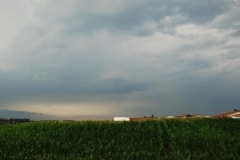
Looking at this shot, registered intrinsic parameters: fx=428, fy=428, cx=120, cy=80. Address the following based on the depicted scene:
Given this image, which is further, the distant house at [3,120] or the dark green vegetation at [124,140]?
the distant house at [3,120]

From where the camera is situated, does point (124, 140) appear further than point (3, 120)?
No

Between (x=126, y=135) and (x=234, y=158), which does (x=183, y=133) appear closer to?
(x=126, y=135)

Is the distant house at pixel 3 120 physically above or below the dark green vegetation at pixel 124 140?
above

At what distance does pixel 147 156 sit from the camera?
25.5 m

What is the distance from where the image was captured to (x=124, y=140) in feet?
107

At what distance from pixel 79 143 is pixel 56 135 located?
3.98m

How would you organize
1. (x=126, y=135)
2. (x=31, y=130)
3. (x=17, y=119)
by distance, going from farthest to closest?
1. (x=17, y=119)
2. (x=31, y=130)
3. (x=126, y=135)

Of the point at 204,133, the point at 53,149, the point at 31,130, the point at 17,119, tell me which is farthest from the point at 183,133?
the point at 17,119

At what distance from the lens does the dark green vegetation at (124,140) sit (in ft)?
87.6

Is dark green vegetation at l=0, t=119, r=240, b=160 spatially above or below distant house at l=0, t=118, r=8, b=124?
below

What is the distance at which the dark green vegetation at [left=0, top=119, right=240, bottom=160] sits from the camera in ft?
87.6

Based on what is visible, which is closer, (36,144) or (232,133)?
(36,144)

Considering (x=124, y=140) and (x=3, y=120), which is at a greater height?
(x=3, y=120)

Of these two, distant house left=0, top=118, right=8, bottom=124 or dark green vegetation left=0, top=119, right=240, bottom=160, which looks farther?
distant house left=0, top=118, right=8, bottom=124
